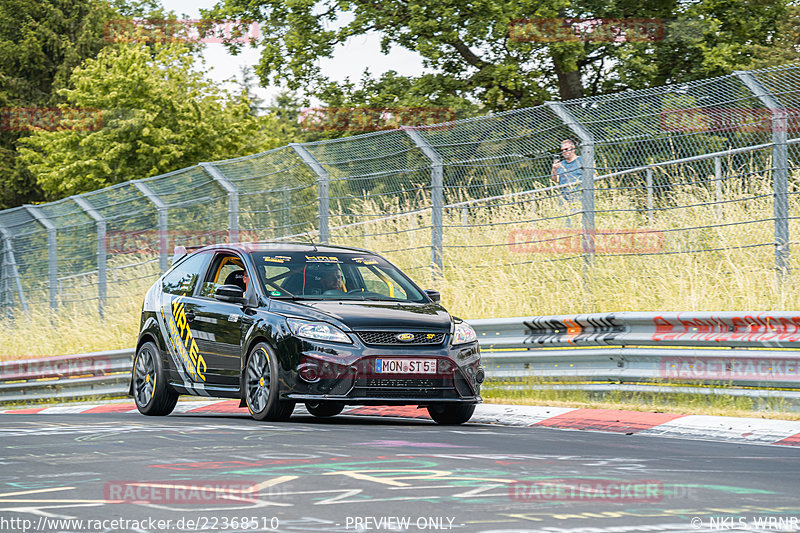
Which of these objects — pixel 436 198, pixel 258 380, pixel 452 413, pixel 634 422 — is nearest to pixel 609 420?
pixel 634 422

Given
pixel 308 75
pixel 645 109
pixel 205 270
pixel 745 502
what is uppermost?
pixel 308 75

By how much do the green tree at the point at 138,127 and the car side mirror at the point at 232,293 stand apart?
3044cm

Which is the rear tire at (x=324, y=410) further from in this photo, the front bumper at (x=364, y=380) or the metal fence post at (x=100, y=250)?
the metal fence post at (x=100, y=250)

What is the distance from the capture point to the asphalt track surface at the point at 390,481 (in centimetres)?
568

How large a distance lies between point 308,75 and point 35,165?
65.5 ft

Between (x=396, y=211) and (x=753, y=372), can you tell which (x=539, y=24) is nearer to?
(x=396, y=211)

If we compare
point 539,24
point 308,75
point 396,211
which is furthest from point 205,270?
point 308,75

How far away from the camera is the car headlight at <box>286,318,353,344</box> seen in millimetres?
10156

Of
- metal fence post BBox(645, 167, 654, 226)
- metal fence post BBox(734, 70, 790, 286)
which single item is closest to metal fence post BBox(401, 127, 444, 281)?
metal fence post BBox(645, 167, 654, 226)

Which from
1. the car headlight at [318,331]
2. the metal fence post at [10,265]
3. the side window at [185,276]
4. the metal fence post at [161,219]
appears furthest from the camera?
the metal fence post at [10,265]

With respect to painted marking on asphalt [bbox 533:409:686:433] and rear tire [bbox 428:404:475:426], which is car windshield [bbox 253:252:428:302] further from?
painted marking on asphalt [bbox 533:409:686:433]

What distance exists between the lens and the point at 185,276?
40.6 feet

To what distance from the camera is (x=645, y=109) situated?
12.7 m

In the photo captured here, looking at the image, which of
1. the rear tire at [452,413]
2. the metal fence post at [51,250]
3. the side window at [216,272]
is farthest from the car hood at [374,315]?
the metal fence post at [51,250]
